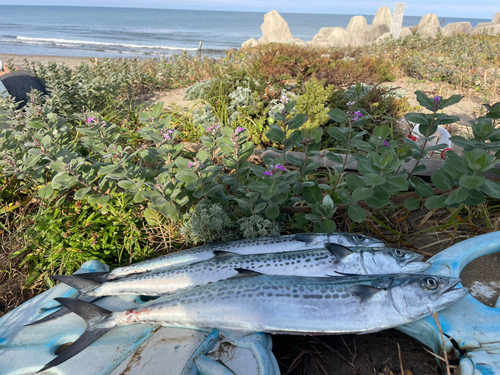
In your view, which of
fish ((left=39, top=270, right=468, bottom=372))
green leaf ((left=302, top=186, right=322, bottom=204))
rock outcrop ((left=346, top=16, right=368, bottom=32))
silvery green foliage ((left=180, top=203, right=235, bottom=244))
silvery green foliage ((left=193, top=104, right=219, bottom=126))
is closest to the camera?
fish ((left=39, top=270, right=468, bottom=372))

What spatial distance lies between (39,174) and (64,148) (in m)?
0.40

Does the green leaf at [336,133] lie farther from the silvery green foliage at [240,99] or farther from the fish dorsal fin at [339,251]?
the silvery green foliage at [240,99]

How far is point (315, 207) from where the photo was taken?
2785 millimetres

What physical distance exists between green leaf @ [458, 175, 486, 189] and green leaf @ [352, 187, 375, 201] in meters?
0.60

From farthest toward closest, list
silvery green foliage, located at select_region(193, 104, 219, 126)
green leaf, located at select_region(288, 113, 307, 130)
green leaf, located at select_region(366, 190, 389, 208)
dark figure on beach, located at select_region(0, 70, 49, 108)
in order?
silvery green foliage, located at select_region(193, 104, 219, 126) < dark figure on beach, located at select_region(0, 70, 49, 108) < green leaf, located at select_region(288, 113, 307, 130) < green leaf, located at select_region(366, 190, 389, 208)

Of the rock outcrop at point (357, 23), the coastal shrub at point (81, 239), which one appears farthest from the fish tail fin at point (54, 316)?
the rock outcrop at point (357, 23)

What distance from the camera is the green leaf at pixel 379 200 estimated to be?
244 cm

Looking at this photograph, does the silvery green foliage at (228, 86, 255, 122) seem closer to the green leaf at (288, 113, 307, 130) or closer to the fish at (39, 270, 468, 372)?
the green leaf at (288, 113, 307, 130)

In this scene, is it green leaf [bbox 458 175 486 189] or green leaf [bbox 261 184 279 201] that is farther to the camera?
green leaf [bbox 261 184 279 201]

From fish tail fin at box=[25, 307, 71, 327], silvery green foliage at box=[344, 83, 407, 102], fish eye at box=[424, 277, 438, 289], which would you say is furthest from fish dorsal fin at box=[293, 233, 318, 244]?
silvery green foliage at box=[344, 83, 407, 102]

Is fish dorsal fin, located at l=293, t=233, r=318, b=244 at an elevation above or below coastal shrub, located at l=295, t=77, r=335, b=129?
below

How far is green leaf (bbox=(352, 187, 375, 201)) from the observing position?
234 centimetres

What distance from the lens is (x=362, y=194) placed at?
235cm

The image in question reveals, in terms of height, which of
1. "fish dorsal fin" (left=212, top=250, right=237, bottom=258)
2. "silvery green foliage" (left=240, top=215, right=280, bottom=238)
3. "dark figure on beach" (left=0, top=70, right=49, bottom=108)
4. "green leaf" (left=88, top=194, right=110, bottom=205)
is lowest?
"fish dorsal fin" (left=212, top=250, right=237, bottom=258)
